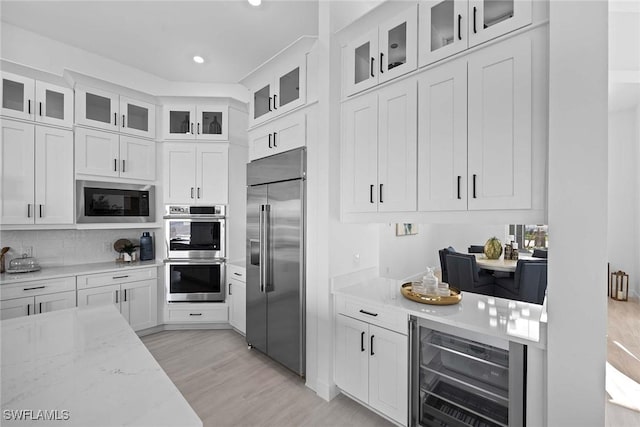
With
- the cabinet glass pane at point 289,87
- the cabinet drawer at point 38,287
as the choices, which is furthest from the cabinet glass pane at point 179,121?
the cabinet drawer at point 38,287

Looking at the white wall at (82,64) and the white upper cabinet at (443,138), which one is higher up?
the white wall at (82,64)

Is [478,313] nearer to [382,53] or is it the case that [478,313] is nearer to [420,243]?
[382,53]

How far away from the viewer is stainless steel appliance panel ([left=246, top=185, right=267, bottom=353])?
2.95 m

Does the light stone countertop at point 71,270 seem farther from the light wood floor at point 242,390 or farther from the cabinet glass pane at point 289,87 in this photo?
the cabinet glass pane at point 289,87

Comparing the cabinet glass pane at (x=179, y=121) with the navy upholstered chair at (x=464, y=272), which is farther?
the cabinet glass pane at (x=179, y=121)

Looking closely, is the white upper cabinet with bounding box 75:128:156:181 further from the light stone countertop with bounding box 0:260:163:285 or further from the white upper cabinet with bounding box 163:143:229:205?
the light stone countertop with bounding box 0:260:163:285

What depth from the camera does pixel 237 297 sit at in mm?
3561

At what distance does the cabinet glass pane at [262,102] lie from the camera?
296 cm

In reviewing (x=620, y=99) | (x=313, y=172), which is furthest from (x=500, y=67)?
(x=620, y=99)

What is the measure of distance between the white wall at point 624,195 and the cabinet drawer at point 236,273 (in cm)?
664

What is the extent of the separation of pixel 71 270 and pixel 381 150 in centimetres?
349

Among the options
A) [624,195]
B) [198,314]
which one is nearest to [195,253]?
[198,314]

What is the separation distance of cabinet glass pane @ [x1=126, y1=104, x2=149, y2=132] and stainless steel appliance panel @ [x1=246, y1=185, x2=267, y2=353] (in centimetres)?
177

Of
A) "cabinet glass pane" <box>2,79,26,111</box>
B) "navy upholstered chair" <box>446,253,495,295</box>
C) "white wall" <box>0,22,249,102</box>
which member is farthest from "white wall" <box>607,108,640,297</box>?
"cabinet glass pane" <box>2,79,26,111</box>
